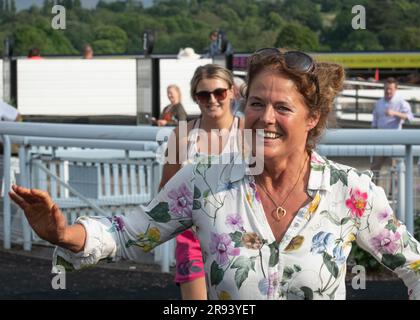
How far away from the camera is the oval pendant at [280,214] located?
3309 mm

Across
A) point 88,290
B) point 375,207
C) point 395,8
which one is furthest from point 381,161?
point 395,8

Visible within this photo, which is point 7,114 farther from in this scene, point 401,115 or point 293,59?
point 293,59

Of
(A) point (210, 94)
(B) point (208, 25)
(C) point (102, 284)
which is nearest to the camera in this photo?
(A) point (210, 94)

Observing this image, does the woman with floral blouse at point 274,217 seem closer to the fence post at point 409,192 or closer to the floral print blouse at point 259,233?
the floral print blouse at point 259,233

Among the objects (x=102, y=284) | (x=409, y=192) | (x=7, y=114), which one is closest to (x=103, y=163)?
(x=102, y=284)

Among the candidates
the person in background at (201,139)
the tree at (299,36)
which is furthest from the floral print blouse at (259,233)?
the tree at (299,36)

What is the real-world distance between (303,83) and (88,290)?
5.17 m

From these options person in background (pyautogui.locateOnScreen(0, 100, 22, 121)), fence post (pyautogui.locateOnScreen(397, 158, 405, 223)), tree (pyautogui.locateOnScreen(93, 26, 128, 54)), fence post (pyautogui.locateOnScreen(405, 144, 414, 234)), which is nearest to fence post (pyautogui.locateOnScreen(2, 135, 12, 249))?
person in background (pyautogui.locateOnScreen(0, 100, 22, 121))

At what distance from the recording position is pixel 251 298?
3.20 metres

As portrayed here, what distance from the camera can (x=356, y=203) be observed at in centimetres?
332

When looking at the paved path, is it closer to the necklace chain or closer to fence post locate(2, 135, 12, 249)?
fence post locate(2, 135, 12, 249)

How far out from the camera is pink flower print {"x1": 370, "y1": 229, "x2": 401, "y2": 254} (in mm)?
3363

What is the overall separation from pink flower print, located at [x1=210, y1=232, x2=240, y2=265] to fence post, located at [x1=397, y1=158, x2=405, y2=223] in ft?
16.8

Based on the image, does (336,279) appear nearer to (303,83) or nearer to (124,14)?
(303,83)
